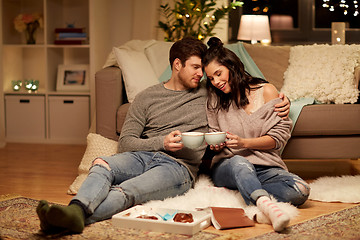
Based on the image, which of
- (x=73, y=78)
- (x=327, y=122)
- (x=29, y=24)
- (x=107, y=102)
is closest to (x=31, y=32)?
(x=29, y=24)

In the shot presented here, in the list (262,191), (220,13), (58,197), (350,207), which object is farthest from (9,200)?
(220,13)

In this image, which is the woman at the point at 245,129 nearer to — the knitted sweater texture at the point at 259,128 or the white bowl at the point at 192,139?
the knitted sweater texture at the point at 259,128

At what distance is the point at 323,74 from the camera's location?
3.56 m

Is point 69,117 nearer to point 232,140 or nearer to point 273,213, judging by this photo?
point 232,140

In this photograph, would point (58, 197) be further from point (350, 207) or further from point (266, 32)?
point (266, 32)

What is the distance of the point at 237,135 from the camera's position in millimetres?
2699

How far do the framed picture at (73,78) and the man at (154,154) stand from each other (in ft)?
7.17

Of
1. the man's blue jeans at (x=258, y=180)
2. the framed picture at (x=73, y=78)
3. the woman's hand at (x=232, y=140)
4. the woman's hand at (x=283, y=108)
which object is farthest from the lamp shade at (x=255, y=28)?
the woman's hand at (x=232, y=140)

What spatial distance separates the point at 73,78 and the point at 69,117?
1.26 feet

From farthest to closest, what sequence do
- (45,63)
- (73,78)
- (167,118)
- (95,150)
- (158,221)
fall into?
1. (73,78)
2. (45,63)
3. (95,150)
4. (167,118)
5. (158,221)

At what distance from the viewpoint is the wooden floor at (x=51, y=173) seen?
8.55 feet

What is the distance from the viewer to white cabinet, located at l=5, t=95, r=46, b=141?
488 cm

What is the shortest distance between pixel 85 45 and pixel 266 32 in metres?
1.54

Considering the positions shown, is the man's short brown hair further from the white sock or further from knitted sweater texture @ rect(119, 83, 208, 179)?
the white sock
